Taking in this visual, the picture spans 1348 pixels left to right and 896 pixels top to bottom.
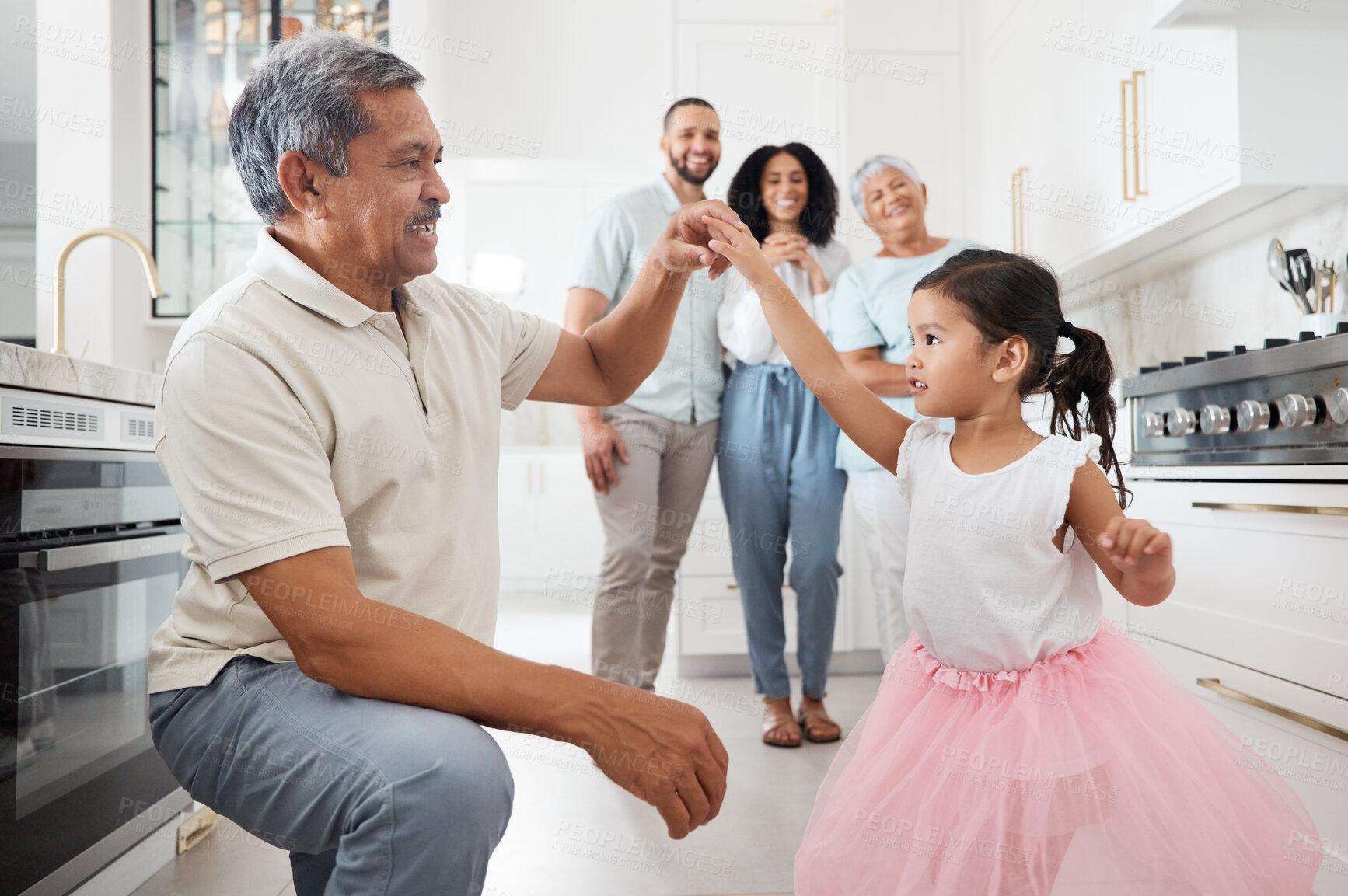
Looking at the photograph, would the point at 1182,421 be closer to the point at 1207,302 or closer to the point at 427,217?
the point at 1207,302

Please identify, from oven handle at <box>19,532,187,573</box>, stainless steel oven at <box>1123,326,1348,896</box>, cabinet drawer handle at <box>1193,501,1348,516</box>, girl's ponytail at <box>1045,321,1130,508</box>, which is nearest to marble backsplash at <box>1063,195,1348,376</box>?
stainless steel oven at <box>1123,326,1348,896</box>

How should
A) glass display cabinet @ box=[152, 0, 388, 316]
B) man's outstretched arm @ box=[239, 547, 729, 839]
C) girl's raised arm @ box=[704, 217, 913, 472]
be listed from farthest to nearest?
glass display cabinet @ box=[152, 0, 388, 316] → girl's raised arm @ box=[704, 217, 913, 472] → man's outstretched arm @ box=[239, 547, 729, 839]

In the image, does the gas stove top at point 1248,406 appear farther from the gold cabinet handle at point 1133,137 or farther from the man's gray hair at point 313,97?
the man's gray hair at point 313,97

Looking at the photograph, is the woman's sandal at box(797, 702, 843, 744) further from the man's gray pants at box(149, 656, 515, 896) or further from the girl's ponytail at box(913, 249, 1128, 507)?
the man's gray pants at box(149, 656, 515, 896)

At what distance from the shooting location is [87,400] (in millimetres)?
1589

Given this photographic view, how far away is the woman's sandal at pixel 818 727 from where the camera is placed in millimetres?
2545

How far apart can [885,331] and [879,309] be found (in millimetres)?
55

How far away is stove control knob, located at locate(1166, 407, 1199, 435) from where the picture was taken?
6.18ft

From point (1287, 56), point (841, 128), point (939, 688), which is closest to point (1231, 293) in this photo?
point (1287, 56)

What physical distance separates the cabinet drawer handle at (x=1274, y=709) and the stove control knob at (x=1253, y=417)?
45 centimetres

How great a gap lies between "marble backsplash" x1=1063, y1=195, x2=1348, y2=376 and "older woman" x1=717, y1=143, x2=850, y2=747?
40.1 inches

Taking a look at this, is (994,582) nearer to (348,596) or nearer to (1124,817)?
(1124,817)

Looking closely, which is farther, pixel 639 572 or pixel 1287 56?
pixel 639 572

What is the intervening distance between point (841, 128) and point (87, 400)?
2.60 m
